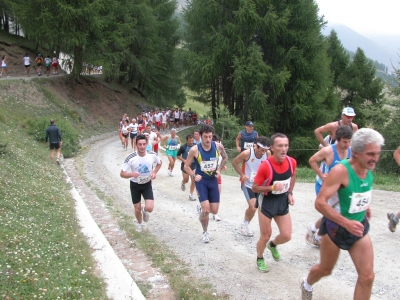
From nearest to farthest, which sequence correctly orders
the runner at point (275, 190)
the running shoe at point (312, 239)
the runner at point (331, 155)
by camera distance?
the runner at point (275, 190)
the runner at point (331, 155)
the running shoe at point (312, 239)

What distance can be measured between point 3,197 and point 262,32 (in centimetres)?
2501

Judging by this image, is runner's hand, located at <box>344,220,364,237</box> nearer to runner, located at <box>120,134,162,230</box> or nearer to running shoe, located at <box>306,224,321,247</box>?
running shoe, located at <box>306,224,321,247</box>

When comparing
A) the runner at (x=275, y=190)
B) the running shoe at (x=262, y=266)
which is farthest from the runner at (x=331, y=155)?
the running shoe at (x=262, y=266)

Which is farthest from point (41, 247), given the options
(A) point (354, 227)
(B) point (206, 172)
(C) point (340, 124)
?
(C) point (340, 124)

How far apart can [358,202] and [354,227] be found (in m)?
0.29

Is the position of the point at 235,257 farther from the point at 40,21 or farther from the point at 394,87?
the point at 40,21

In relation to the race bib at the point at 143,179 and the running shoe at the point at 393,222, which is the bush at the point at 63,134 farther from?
the running shoe at the point at 393,222

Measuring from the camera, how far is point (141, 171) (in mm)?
7770

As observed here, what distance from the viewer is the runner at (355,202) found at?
3.76m

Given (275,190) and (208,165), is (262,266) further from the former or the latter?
(208,165)

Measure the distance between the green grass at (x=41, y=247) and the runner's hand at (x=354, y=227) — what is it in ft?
9.97

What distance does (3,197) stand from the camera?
25.0ft

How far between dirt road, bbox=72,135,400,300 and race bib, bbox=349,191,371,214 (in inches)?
63.1

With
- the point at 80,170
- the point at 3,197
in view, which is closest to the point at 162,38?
the point at 80,170
